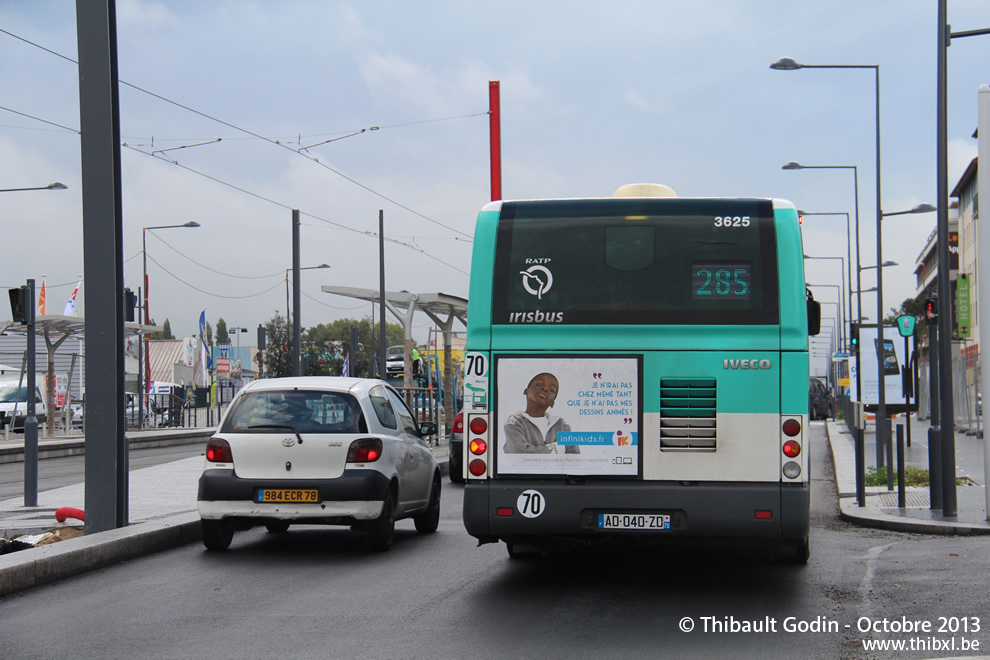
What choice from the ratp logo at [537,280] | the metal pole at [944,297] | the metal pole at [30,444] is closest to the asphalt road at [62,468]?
the metal pole at [30,444]

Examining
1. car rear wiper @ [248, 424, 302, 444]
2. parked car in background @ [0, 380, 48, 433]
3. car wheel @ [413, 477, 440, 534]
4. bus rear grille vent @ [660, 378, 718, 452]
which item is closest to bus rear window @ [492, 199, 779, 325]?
bus rear grille vent @ [660, 378, 718, 452]

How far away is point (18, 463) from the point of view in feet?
90.2

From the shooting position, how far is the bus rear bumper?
7.87 m

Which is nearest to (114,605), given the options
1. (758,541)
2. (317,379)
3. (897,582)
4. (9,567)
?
(9,567)

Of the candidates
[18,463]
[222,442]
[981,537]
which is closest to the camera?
[222,442]

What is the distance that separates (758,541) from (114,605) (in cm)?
444

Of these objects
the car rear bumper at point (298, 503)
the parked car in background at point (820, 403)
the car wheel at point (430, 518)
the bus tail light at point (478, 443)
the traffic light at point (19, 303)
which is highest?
the traffic light at point (19, 303)

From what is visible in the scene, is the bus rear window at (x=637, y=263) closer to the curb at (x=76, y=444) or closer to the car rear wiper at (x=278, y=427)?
the car rear wiper at (x=278, y=427)

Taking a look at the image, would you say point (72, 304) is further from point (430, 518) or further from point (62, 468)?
point (430, 518)

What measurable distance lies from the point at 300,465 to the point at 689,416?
398 cm

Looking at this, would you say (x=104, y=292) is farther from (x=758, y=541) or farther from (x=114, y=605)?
(x=758, y=541)

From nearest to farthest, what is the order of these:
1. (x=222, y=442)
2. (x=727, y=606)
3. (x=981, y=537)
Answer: (x=727, y=606) → (x=222, y=442) → (x=981, y=537)

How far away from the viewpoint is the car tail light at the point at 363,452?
10.6 metres

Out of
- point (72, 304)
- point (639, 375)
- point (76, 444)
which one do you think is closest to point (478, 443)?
point (639, 375)
